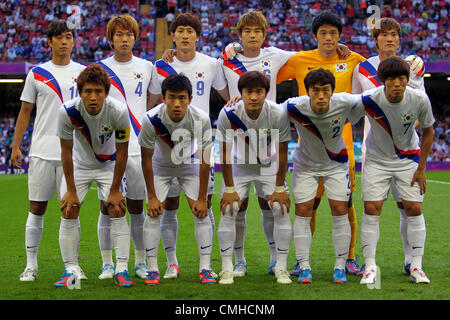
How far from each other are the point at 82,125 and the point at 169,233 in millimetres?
1389

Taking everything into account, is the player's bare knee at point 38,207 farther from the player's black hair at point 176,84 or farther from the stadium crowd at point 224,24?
the stadium crowd at point 224,24

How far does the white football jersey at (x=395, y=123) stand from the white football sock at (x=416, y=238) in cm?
49

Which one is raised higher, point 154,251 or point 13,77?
point 13,77

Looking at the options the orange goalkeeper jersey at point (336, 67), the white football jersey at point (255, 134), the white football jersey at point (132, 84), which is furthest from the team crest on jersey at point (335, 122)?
the white football jersey at point (132, 84)

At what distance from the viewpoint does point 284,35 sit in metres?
29.8

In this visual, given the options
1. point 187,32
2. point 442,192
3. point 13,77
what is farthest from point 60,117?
point 13,77

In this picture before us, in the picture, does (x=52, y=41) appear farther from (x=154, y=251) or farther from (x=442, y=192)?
(x=442, y=192)

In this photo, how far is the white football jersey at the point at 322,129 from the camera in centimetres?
532

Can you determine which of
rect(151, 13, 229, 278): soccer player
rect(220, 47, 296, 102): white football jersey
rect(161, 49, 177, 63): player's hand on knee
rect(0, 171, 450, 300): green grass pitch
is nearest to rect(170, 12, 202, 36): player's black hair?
rect(151, 13, 229, 278): soccer player

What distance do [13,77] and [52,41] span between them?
2423cm

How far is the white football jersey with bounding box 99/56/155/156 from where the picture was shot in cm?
594

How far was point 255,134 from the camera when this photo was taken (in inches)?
218

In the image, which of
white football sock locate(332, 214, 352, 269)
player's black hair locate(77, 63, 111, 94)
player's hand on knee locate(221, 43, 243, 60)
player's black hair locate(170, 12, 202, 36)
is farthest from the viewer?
player's hand on knee locate(221, 43, 243, 60)

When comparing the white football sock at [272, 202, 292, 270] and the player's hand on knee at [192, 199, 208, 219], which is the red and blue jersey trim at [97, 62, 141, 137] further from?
the white football sock at [272, 202, 292, 270]
